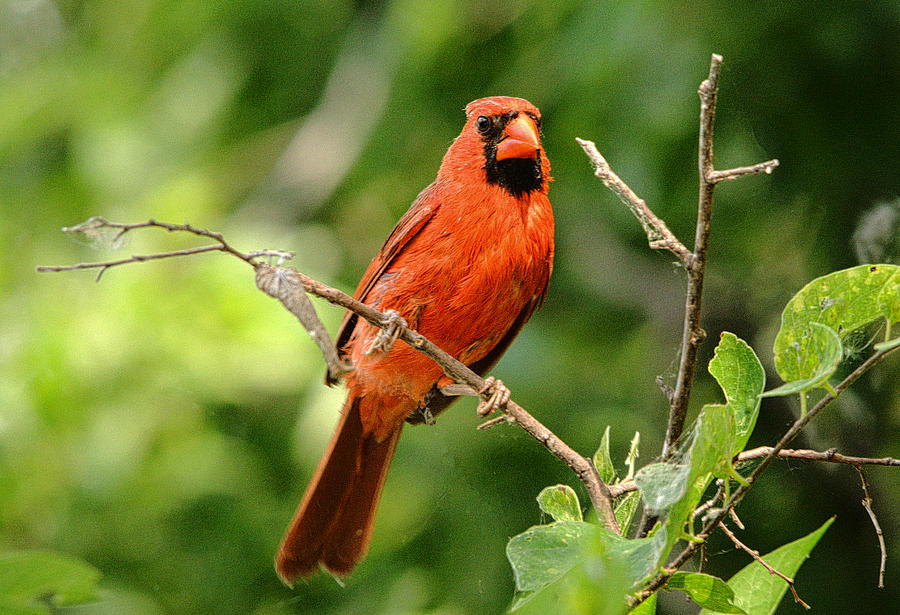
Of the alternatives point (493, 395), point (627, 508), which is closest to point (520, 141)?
point (493, 395)

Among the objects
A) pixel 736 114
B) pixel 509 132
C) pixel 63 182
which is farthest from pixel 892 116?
pixel 63 182

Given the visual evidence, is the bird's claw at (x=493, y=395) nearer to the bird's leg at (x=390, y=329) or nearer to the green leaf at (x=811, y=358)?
the bird's leg at (x=390, y=329)

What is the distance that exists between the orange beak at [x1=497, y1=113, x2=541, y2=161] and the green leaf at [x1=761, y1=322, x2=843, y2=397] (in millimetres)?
1179

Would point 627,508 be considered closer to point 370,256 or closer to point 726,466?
point 726,466

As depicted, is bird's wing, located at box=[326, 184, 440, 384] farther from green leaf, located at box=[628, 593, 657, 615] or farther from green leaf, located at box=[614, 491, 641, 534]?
green leaf, located at box=[628, 593, 657, 615]

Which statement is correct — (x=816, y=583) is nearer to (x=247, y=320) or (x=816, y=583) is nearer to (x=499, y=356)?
(x=499, y=356)

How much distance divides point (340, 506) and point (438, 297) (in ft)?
2.54

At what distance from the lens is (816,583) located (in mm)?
2756

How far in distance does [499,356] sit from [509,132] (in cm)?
64

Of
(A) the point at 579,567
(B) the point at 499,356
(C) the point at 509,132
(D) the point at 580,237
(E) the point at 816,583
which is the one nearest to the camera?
(A) the point at 579,567

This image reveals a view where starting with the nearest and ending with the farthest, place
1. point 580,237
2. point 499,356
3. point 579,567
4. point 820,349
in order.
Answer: point 579,567
point 820,349
point 499,356
point 580,237

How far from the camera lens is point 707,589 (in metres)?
1.16

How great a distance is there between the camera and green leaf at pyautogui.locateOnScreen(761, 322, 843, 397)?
102 centimetres

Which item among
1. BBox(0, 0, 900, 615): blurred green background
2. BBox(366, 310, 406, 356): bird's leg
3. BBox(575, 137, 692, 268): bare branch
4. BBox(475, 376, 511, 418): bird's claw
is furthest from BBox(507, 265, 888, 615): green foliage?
BBox(0, 0, 900, 615): blurred green background
